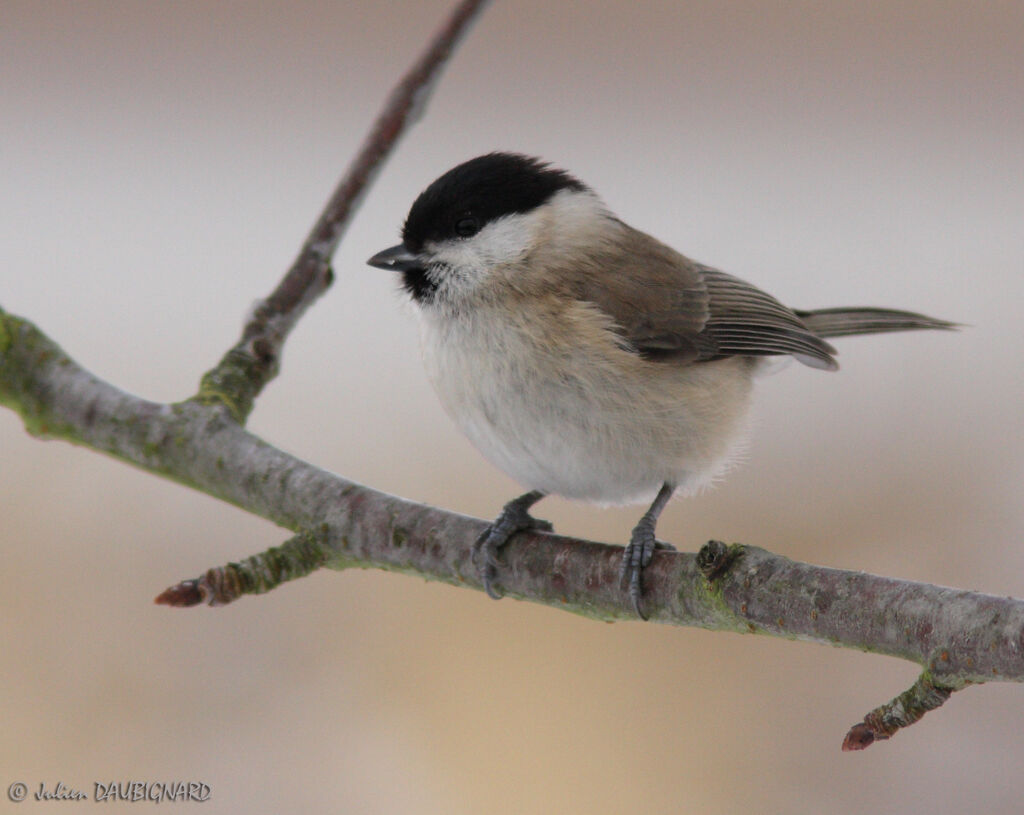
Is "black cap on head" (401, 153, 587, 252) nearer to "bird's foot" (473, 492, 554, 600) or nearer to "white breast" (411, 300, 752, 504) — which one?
"white breast" (411, 300, 752, 504)

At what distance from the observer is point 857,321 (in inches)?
66.2

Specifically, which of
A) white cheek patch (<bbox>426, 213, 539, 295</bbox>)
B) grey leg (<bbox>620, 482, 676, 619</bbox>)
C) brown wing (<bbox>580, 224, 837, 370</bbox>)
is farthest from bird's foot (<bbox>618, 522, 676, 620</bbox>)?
white cheek patch (<bbox>426, 213, 539, 295</bbox>)

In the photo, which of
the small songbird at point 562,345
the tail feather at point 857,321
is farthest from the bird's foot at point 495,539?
the tail feather at point 857,321

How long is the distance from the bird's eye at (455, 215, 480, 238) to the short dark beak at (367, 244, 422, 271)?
7 cm

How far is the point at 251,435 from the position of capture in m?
1.31

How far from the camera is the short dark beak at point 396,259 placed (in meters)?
1.32

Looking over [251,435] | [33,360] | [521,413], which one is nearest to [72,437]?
[33,360]

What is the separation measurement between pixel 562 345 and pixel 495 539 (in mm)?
253

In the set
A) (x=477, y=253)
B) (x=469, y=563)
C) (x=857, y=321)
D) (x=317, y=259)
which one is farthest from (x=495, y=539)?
(x=857, y=321)

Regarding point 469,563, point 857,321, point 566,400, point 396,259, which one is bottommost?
point 469,563

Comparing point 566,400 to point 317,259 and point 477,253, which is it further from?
point 317,259

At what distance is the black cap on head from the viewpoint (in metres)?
1.32

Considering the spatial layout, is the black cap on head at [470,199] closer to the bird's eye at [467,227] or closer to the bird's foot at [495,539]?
the bird's eye at [467,227]

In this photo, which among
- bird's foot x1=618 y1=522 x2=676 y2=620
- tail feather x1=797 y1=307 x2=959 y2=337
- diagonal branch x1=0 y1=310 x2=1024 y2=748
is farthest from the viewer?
Result: tail feather x1=797 y1=307 x2=959 y2=337
